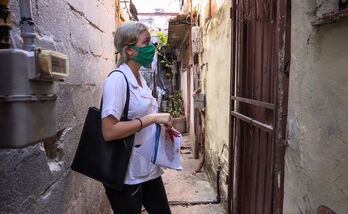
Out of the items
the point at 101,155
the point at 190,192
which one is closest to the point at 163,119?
the point at 101,155

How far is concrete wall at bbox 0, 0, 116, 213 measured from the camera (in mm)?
1201

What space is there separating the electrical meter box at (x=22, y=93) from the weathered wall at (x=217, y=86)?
2.53 m

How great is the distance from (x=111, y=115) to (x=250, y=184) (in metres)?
1.40

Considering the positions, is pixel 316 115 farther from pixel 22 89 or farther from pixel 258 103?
pixel 22 89

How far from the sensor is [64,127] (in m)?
1.83

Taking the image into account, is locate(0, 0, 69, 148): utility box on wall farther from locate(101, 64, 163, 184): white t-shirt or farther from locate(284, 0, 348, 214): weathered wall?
locate(284, 0, 348, 214): weathered wall

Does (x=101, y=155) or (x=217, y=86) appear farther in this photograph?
(x=217, y=86)

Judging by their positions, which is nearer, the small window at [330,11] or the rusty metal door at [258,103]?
the small window at [330,11]

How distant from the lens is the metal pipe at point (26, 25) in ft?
3.47

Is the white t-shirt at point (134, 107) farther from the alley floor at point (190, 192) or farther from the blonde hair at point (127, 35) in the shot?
the alley floor at point (190, 192)

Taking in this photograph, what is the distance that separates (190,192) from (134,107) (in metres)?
2.87

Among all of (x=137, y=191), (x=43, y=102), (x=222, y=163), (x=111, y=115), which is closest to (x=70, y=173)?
(x=137, y=191)

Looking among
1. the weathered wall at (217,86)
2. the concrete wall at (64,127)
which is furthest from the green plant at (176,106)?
the concrete wall at (64,127)

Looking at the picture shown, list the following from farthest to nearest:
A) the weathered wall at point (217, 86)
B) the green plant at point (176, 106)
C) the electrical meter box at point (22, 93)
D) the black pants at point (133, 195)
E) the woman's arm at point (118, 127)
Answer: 1. the green plant at point (176, 106)
2. the weathered wall at point (217, 86)
3. the black pants at point (133, 195)
4. the woman's arm at point (118, 127)
5. the electrical meter box at point (22, 93)
